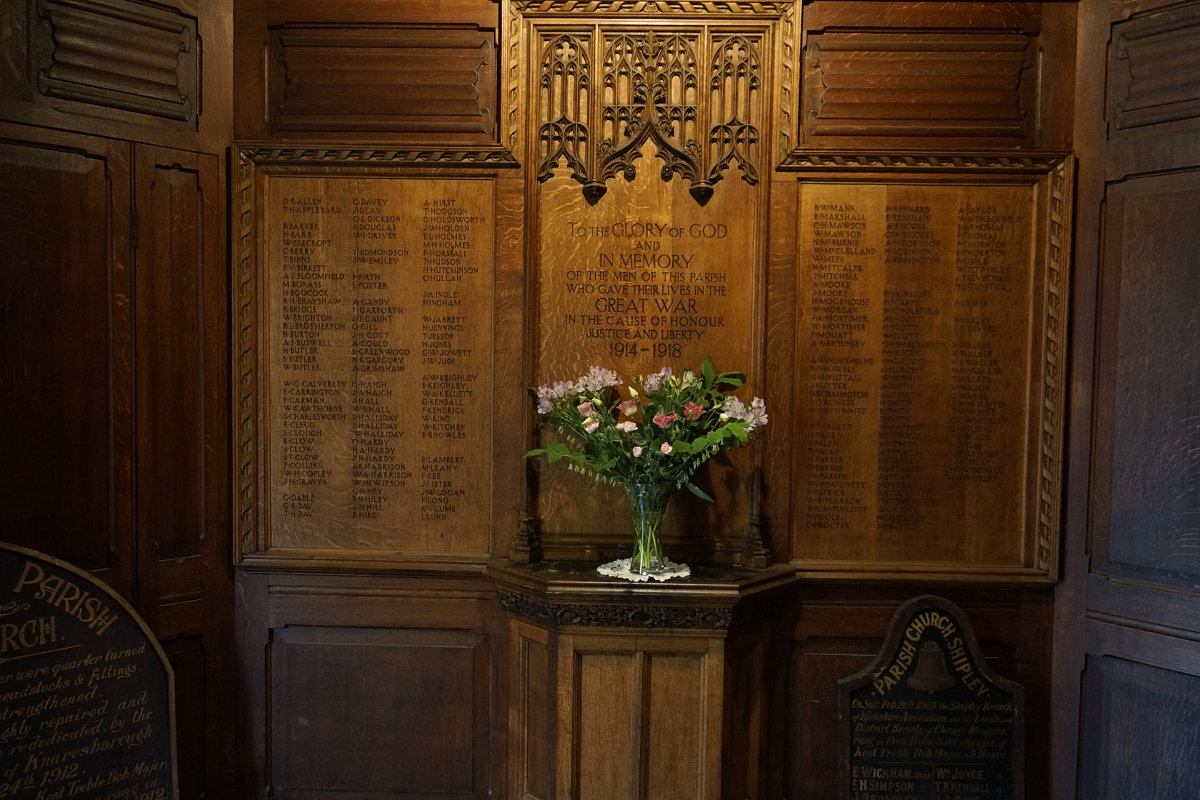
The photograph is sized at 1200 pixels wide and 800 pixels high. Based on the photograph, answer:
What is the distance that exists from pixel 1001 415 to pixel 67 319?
3.38 m

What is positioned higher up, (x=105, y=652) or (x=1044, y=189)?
(x=1044, y=189)

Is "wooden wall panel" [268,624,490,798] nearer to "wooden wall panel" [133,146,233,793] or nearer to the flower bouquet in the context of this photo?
"wooden wall panel" [133,146,233,793]

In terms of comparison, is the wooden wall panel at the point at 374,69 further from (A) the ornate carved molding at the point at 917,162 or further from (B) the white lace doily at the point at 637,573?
(B) the white lace doily at the point at 637,573

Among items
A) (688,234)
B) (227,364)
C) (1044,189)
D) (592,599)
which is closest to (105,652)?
(227,364)

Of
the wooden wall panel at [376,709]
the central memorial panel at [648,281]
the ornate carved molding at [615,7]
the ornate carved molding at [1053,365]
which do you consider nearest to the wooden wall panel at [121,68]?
the ornate carved molding at [615,7]

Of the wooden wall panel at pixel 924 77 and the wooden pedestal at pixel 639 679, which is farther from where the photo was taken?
the wooden wall panel at pixel 924 77

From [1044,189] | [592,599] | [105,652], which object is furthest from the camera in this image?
[1044,189]

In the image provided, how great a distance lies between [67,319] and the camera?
267cm

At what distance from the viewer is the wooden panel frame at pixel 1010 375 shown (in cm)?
290

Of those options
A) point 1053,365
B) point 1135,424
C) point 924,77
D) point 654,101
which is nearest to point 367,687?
point 654,101

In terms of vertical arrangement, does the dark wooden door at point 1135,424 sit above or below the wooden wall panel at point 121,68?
below

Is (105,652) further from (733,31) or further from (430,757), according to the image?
(733,31)

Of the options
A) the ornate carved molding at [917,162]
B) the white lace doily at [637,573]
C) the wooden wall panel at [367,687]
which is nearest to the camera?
the white lace doily at [637,573]

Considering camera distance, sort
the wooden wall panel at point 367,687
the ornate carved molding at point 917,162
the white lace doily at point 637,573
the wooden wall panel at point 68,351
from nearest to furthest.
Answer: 1. the wooden wall panel at point 68,351
2. the white lace doily at point 637,573
3. the ornate carved molding at point 917,162
4. the wooden wall panel at point 367,687
